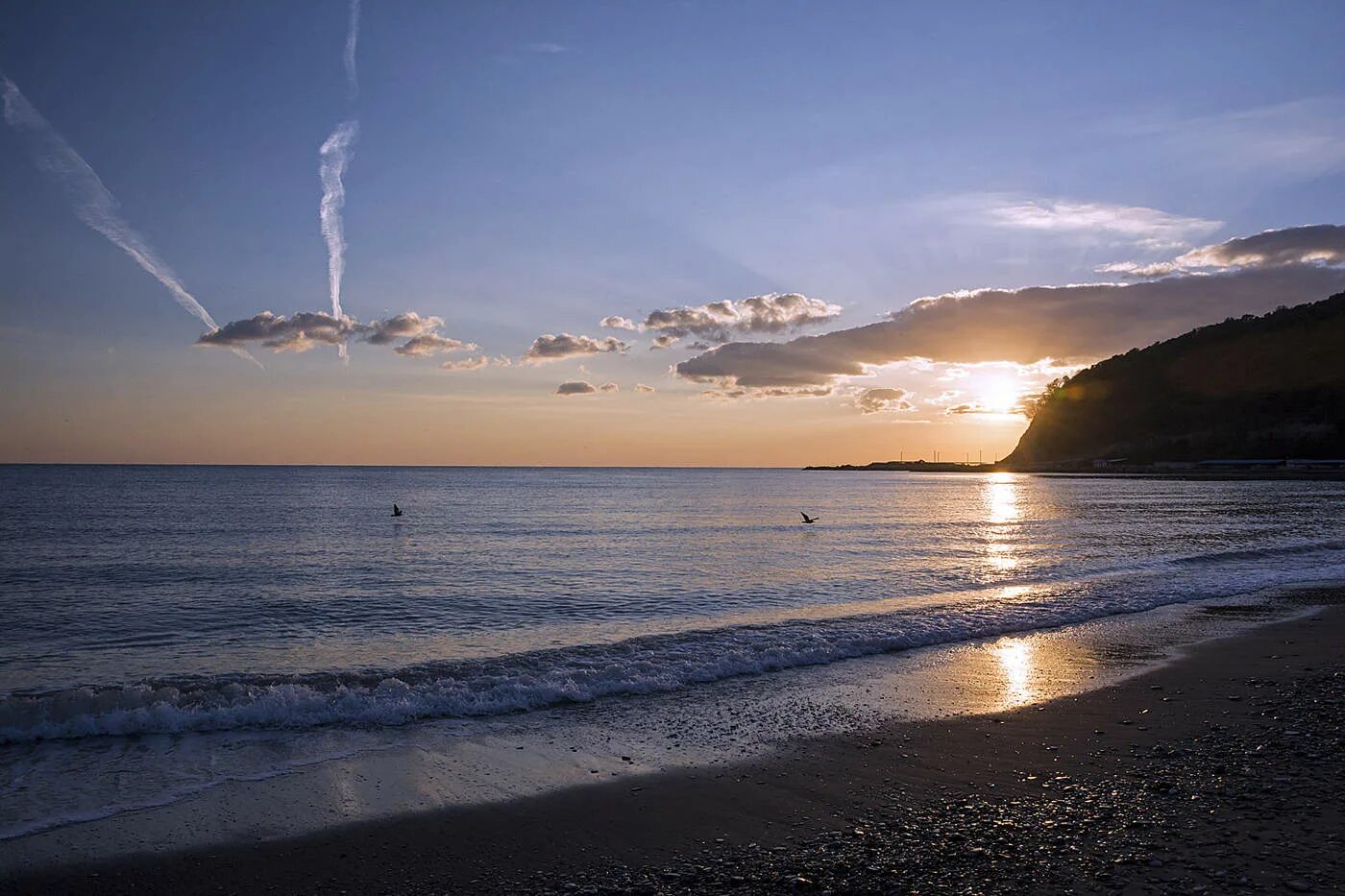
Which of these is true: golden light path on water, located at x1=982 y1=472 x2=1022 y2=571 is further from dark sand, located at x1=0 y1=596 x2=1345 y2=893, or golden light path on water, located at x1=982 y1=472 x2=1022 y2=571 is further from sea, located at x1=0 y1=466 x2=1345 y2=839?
dark sand, located at x1=0 y1=596 x2=1345 y2=893

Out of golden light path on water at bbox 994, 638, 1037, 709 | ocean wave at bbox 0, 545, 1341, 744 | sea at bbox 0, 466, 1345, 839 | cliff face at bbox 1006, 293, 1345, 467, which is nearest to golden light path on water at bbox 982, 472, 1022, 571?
sea at bbox 0, 466, 1345, 839

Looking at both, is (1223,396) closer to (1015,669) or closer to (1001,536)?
(1001,536)

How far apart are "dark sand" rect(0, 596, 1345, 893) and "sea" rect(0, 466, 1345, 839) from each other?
8.99 ft

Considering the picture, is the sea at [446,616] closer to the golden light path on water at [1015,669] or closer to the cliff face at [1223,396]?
the golden light path on water at [1015,669]

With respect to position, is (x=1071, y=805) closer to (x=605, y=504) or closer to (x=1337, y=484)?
(x=605, y=504)

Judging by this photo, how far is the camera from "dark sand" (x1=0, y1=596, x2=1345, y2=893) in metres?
5.52

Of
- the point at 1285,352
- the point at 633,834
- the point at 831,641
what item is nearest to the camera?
the point at 633,834

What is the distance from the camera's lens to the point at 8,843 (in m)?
6.51

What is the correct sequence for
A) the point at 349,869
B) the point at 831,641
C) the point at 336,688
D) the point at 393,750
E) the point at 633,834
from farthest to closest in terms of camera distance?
the point at 831,641 < the point at 336,688 < the point at 393,750 < the point at 633,834 < the point at 349,869

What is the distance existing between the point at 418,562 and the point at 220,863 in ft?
75.9

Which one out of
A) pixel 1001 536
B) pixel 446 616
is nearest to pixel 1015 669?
pixel 446 616

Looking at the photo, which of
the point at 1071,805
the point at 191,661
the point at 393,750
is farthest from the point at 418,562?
the point at 1071,805

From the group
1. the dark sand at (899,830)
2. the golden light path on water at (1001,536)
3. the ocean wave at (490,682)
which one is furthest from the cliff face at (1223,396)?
the dark sand at (899,830)

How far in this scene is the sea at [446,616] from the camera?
9.60 metres
